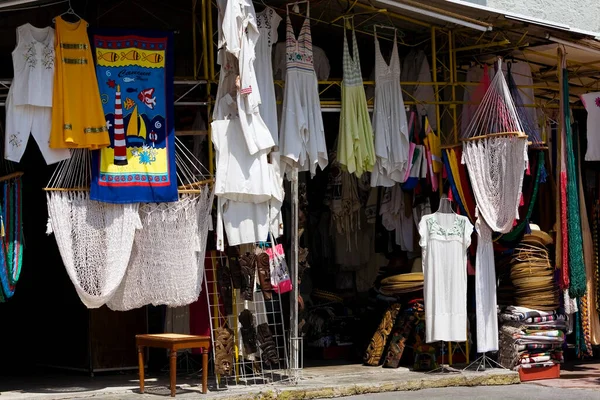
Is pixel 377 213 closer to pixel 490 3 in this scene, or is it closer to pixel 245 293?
pixel 245 293

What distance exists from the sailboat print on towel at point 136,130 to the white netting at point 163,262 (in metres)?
0.61

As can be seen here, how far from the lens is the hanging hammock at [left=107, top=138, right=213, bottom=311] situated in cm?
1083

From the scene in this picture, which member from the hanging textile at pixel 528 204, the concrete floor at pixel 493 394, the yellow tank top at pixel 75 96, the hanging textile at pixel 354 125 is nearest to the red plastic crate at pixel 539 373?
the concrete floor at pixel 493 394

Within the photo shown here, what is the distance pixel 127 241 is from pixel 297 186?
70.5 inches

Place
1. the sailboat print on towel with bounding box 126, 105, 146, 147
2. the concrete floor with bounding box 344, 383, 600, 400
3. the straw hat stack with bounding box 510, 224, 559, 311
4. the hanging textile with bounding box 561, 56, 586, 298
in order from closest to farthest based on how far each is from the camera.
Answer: the sailboat print on towel with bounding box 126, 105, 146, 147
the concrete floor with bounding box 344, 383, 600, 400
the hanging textile with bounding box 561, 56, 586, 298
the straw hat stack with bounding box 510, 224, 559, 311

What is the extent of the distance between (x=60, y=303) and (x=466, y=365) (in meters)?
4.61

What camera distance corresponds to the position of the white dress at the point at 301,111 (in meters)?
11.5

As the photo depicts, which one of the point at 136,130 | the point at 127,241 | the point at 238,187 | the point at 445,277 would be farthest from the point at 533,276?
the point at 136,130

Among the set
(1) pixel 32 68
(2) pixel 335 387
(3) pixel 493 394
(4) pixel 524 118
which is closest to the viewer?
(1) pixel 32 68

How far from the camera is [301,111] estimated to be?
11539 millimetres

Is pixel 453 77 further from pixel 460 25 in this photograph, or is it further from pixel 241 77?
pixel 241 77

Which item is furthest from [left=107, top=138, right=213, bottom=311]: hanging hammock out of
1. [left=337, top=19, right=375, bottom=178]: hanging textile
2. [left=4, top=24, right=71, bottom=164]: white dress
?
[left=337, top=19, right=375, bottom=178]: hanging textile

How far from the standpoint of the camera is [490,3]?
18156 millimetres

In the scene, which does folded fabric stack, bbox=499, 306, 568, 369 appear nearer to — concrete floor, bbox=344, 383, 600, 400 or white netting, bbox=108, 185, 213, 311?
concrete floor, bbox=344, 383, 600, 400
